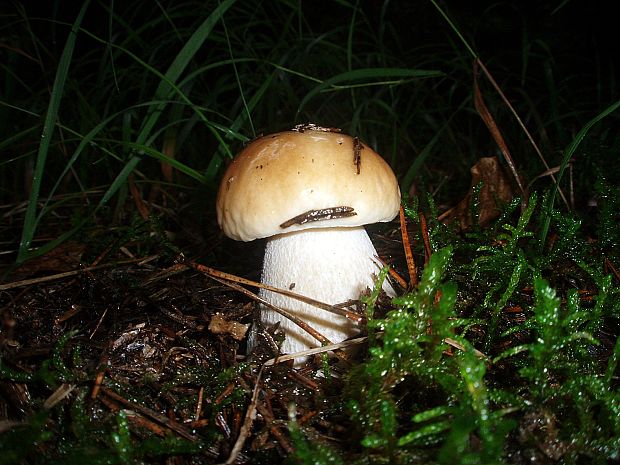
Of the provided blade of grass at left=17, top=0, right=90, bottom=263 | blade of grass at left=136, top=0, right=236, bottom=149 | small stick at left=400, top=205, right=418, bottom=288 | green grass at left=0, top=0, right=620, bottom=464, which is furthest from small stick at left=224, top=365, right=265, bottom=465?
blade of grass at left=136, top=0, right=236, bottom=149

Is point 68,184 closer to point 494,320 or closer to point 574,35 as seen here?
point 494,320

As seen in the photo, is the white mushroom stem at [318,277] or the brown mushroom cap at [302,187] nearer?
the brown mushroom cap at [302,187]

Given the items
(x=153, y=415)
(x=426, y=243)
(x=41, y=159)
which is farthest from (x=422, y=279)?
(x=41, y=159)

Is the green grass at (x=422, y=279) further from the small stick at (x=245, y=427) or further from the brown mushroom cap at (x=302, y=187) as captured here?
the brown mushroom cap at (x=302, y=187)

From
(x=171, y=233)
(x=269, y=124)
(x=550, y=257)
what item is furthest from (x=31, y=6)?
(x=550, y=257)

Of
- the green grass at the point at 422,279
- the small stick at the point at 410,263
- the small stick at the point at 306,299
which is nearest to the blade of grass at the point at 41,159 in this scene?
the green grass at the point at 422,279

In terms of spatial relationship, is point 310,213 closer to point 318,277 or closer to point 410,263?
point 318,277
